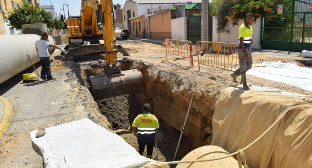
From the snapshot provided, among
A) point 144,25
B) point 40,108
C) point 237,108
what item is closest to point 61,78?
point 40,108

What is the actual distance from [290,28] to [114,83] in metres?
10.3

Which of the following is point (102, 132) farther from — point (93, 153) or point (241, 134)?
point (241, 134)

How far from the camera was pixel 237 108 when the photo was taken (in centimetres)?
529

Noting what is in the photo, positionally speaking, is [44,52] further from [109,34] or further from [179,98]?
[179,98]

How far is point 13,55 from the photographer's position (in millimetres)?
8977

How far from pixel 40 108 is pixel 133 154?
4.78 m

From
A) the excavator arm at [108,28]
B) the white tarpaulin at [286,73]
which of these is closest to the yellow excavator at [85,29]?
the excavator arm at [108,28]

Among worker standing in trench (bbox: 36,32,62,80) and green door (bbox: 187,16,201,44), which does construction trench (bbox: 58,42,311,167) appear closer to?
worker standing in trench (bbox: 36,32,62,80)

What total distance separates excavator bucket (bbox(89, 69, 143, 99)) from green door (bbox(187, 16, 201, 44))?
1258cm

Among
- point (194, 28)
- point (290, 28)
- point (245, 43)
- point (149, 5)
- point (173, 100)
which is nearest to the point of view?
point (245, 43)

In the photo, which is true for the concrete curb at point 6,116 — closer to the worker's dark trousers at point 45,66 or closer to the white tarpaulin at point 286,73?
the worker's dark trousers at point 45,66

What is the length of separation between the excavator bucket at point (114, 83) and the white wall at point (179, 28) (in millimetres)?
14414

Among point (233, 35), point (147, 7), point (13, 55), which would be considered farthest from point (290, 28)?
point (147, 7)

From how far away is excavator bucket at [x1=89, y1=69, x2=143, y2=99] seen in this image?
9.37m
